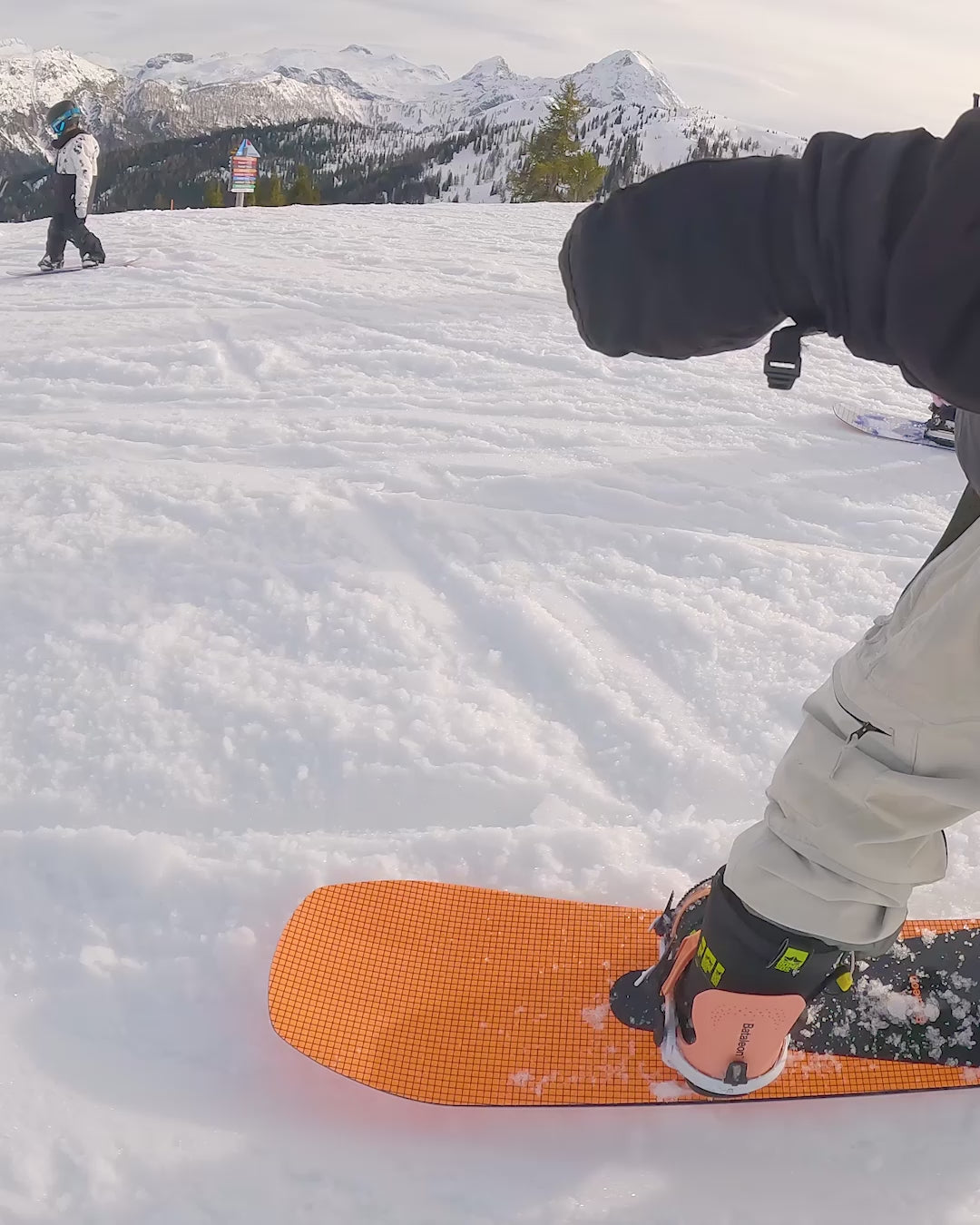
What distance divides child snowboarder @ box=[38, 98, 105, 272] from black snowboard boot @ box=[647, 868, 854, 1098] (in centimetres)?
672

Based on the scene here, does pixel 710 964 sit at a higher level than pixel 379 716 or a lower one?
higher

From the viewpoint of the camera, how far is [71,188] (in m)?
6.61

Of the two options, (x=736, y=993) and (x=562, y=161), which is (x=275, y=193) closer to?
(x=562, y=161)

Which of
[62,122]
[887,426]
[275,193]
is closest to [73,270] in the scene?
[62,122]

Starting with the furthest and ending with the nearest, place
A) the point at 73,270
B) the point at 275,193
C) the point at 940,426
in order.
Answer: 1. the point at 275,193
2. the point at 73,270
3. the point at 940,426

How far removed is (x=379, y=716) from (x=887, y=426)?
2.75 meters

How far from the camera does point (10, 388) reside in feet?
11.9

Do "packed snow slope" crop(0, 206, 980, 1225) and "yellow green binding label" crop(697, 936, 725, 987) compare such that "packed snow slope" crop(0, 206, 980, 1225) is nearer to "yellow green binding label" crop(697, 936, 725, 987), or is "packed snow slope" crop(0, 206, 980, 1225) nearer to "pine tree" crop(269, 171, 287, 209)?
"yellow green binding label" crop(697, 936, 725, 987)

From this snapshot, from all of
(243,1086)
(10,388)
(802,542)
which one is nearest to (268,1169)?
(243,1086)

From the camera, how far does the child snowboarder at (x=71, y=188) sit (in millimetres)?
6465

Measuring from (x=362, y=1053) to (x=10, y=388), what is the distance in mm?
3301

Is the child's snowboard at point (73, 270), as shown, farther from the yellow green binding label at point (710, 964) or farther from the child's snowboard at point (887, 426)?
the yellow green binding label at point (710, 964)

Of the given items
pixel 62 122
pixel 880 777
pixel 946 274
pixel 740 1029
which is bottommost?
pixel 740 1029

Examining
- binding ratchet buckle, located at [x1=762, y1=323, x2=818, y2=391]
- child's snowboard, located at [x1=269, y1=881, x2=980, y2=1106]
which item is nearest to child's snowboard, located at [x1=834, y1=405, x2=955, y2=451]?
child's snowboard, located at [x1=269, y1=881, x2=980, y2=1106]
